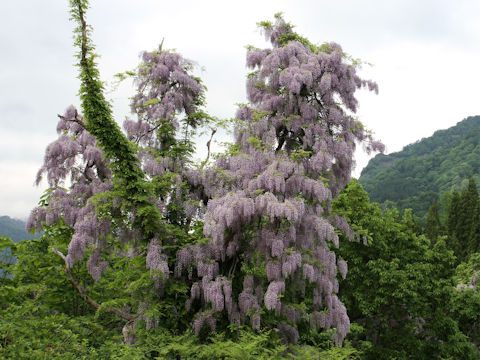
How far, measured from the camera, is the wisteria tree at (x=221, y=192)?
979 cm

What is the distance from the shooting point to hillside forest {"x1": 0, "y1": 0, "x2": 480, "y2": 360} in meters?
9.60

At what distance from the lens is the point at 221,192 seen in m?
10.6

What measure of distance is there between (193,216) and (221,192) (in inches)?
42.5

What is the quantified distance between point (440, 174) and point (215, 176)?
104 meters

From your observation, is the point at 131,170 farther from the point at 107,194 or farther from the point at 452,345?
the point at 452,345

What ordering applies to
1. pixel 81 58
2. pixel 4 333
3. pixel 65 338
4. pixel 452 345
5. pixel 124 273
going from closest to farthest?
Answer: pixel 4 333, pixel 65 338, pixel 81 58, pixel 124 273, pixel 452 345

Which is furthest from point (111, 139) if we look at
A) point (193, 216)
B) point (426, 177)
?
point (426, 177)

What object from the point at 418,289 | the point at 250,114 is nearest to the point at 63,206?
the point at 250,114

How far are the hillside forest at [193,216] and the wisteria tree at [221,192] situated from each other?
39mm

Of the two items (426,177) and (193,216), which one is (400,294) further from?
(426,177)

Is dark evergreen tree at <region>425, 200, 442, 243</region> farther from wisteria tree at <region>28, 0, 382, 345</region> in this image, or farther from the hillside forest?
wisteria tree at <region>28, 0, 382, 345</region>

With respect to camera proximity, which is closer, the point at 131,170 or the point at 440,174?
the point at 131,170

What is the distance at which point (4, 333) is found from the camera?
7.25m

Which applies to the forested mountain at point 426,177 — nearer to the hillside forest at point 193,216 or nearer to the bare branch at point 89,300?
the hillside forest at point 193,216
